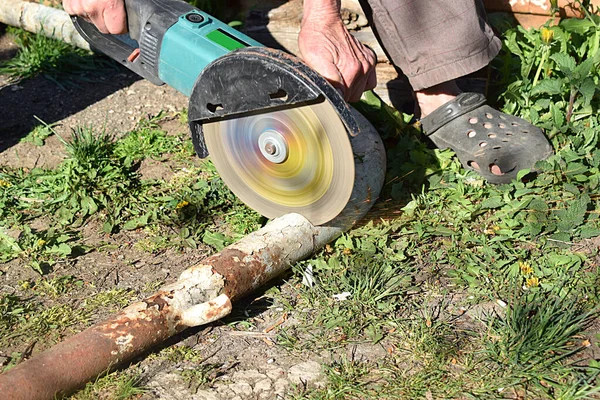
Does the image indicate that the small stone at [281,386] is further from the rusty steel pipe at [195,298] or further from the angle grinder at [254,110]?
the angle grinder at [254,110]

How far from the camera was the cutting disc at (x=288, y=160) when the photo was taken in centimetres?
272

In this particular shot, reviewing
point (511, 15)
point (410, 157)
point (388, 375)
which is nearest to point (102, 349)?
point (388, 375)

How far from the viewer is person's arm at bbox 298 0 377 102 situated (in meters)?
2.82

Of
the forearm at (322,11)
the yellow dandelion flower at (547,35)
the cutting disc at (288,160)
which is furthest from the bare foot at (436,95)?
the cutting disc at (288,160)

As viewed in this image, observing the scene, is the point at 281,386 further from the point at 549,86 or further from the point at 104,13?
the point at 549,86

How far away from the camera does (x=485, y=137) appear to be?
10.9ft

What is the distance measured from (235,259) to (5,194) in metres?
1.36

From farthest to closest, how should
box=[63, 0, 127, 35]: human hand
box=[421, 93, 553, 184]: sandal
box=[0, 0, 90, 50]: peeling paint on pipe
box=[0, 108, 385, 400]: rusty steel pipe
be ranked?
box=[0, 0, 90, 50]: peeling paint on pipe < box=[421, 93, 553, 184]: sandal < box=[63, 0, 127, 35]: human hand < box=[0, 108, 385, 400]: rusty steel pipe

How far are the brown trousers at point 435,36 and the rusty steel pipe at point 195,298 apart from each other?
453 mm

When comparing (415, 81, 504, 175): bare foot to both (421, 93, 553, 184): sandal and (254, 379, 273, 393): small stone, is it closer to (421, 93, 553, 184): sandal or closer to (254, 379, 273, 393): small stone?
(421, 93, 553, 184): sandal

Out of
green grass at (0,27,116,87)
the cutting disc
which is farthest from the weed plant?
green grass at (0,27,116,87)

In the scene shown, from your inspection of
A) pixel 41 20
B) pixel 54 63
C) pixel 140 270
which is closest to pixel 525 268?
pixel 140 270

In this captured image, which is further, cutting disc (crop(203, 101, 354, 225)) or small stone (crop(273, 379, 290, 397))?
cutting disc (crop(203, 101, 354, 225))

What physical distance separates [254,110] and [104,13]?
872mm
